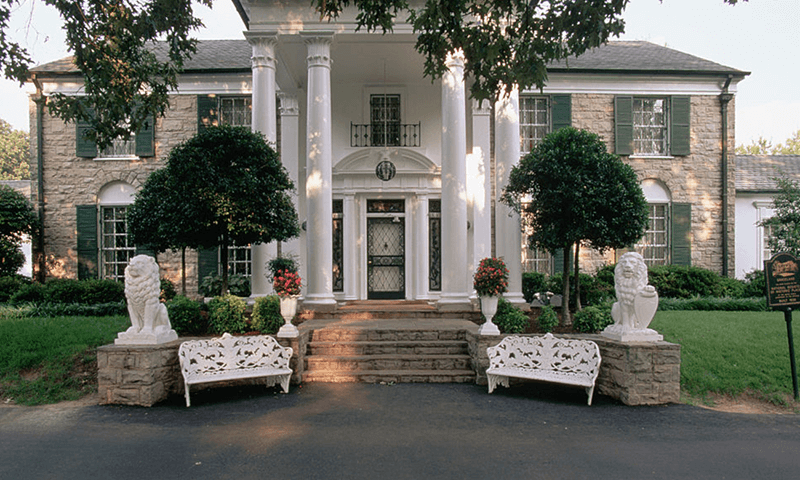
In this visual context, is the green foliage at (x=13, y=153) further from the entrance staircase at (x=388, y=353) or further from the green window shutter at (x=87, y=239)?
the entrance staircase at (x=388, y=353)

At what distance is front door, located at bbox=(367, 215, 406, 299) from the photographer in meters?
13.0

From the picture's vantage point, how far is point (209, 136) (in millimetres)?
9016

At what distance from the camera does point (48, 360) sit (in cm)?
750

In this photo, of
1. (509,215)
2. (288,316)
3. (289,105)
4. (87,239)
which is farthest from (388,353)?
(87,239)

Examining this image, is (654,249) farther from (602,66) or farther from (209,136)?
(209,136)

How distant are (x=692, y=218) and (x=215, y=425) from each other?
14677 millimetres

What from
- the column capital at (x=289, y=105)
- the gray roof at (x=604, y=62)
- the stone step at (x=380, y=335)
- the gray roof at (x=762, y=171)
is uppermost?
the gray roof at (x=604, y=62)

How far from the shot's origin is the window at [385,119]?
43.9 feet

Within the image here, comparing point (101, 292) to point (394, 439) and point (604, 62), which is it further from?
point (604, 62)

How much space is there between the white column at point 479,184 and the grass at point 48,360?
26.3 ft

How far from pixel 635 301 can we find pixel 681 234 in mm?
9956

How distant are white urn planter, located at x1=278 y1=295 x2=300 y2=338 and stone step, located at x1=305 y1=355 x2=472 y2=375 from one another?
2.00 feet

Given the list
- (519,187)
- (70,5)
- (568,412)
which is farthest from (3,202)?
(568,412)

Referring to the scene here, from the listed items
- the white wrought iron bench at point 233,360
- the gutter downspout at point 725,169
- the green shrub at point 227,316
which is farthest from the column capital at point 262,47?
the gutter downspout at point 725,169
